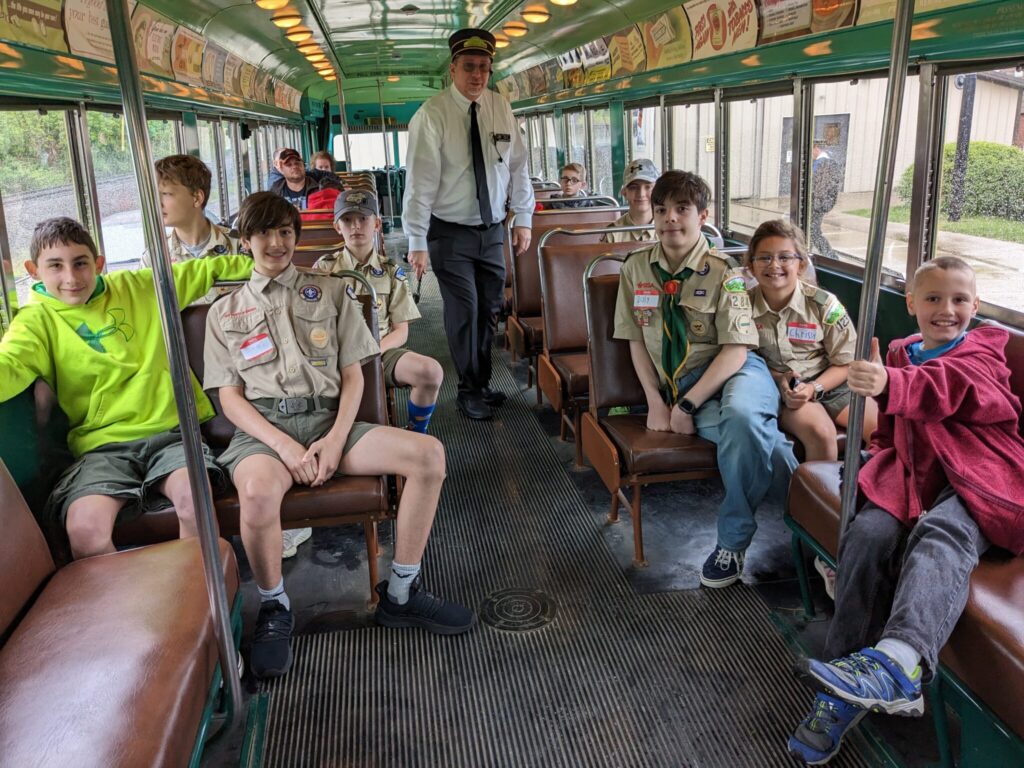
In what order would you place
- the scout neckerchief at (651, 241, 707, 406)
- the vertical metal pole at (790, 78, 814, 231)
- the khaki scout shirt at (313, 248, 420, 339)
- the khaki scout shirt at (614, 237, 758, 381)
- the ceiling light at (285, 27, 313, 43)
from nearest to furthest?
the khaki scout shirt at (614, 237, 758, 381) → the scout neckerchief at (651, 241, 707, 406) → the khaki scout shirt at (313, 248, 420, 339) → the vertical metal pole at (790, 78, 814, 231) → the ceiling light at (285, 27, 313, 43)

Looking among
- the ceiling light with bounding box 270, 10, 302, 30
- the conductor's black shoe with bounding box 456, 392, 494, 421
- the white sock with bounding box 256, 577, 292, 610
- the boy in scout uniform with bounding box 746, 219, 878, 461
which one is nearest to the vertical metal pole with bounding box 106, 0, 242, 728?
the white sock with bounding box 256, 577, 292, 610

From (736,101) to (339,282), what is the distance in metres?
4.66

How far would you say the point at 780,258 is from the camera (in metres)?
3.74

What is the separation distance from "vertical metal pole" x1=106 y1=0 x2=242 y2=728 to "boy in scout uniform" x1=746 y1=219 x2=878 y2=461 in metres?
2.48

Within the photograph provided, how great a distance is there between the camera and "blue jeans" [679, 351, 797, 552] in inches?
134

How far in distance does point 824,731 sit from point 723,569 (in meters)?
1.02

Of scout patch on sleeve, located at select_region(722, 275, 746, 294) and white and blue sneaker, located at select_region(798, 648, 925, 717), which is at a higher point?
scout patch on sleeve, located at select_region(722, 275, 746, 294)

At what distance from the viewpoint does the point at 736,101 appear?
6.92m

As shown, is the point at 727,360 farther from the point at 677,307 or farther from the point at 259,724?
the point at 259,724

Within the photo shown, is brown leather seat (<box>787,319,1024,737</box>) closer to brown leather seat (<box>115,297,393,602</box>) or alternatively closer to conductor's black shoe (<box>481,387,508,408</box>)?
brown leather seat (<box>115,297,393,602</box>)

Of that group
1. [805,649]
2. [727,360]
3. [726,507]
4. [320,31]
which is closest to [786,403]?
[727,360]

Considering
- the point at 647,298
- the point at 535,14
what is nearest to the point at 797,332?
the point at 647,298

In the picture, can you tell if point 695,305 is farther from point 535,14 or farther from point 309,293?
point 535,14

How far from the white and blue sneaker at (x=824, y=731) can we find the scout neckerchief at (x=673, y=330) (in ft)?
5.16
